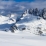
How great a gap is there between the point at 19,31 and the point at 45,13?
123 feet

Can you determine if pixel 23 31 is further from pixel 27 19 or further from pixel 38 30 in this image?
pixel 27 19

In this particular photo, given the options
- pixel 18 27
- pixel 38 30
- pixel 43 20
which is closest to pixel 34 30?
pixel 38 30

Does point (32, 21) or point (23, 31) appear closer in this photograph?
point (23, 31)

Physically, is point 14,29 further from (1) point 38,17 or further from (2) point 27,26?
(1) point 38,17

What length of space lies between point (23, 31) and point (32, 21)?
28.8 metres

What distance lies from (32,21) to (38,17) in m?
9.34

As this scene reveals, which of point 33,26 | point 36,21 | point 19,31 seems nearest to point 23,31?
point 19,31

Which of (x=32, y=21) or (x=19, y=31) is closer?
(x=19, y=31)

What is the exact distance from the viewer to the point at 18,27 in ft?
559

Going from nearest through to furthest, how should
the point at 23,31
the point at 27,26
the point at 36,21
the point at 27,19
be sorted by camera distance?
the point at 23,31
the point at 27,26
the point at 36,21
the point at 27,19

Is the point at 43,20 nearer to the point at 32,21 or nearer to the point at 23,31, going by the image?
the point at 32,21

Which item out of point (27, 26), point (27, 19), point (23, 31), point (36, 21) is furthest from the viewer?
point (27, 19)

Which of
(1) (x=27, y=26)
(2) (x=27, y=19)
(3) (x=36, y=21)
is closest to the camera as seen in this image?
(1) (x=27, y=26)

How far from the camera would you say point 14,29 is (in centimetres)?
16288
